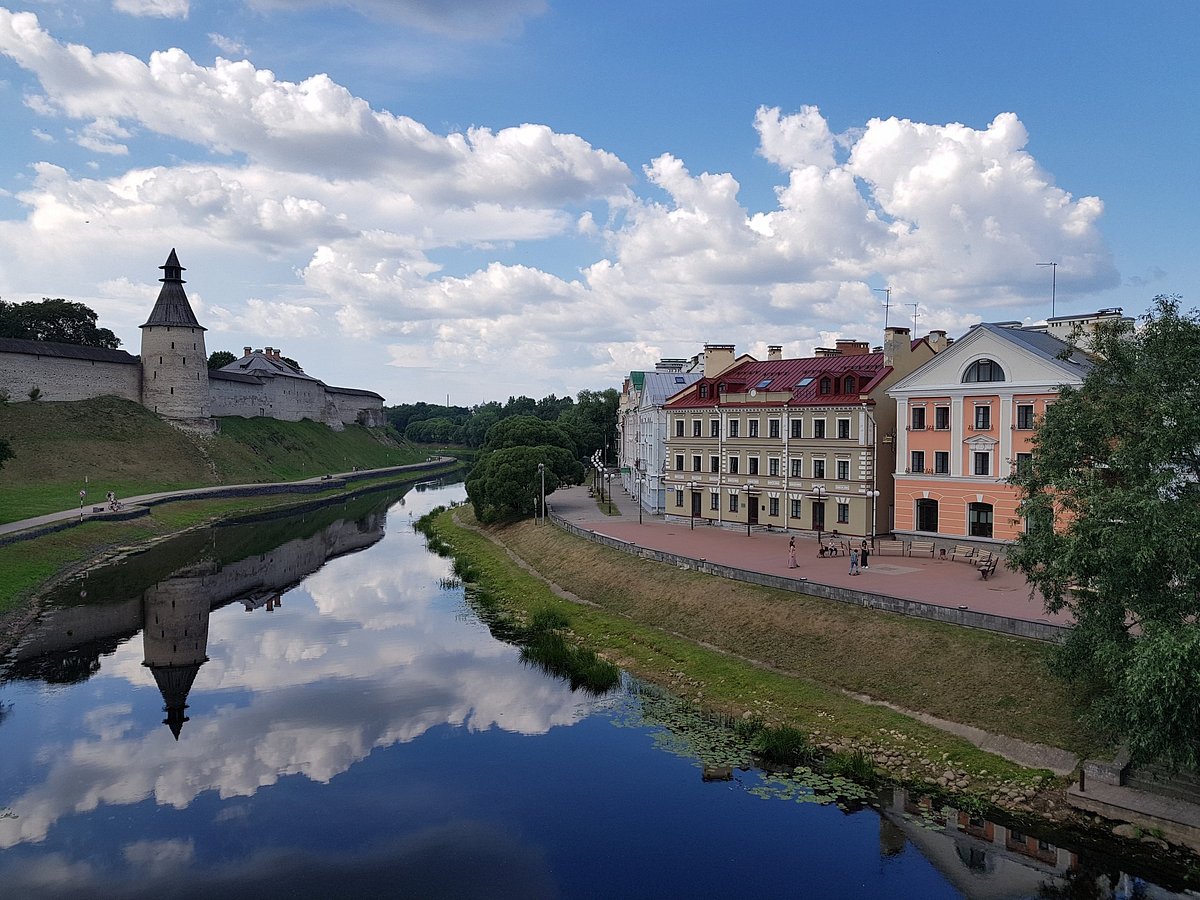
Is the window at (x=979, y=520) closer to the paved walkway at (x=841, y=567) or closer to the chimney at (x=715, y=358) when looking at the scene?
the paved walkway at (x=841, y=567)

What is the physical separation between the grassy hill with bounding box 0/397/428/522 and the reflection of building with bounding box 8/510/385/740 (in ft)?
62.9

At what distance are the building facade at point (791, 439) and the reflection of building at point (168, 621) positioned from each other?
26.8 m

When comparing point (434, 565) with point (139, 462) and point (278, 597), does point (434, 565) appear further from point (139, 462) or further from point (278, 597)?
point (139, 462)

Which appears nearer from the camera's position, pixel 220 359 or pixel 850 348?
pixel 850 348

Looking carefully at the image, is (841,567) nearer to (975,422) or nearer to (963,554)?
(963,554)

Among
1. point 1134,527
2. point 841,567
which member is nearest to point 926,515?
point 841,567

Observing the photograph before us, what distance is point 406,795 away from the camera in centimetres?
2098

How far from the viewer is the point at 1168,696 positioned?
16828 millimetres

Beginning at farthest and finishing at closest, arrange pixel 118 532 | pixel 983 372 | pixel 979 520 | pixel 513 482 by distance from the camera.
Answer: pixel 513 482
pixel 118 532
pixel 979 520
pixel 983 372

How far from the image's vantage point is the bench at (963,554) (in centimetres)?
3751

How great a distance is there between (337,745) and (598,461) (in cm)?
3952

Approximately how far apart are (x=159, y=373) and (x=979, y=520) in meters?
90.8

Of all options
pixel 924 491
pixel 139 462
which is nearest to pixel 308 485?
pixel 139 462

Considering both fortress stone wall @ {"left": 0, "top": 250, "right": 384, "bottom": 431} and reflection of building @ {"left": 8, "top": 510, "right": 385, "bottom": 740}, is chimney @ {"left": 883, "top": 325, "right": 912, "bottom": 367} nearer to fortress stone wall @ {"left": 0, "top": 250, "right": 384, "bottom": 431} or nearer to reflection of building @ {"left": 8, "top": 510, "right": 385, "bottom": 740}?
reflection of building @ {"left": 8, "top": 510, "right": 385, "bottom": 740}
